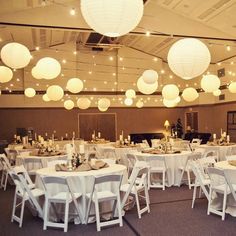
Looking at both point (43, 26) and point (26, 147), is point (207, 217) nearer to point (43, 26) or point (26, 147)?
point (26, 147)

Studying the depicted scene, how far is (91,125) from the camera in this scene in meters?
18.6

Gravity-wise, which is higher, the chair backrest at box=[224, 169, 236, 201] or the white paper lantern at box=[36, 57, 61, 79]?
the white paper lantern at box=[36, 57, 61, 79]

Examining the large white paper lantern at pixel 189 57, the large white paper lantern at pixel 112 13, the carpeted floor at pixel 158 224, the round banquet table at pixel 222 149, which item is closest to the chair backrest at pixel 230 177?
the carpeted floor at pixel 158 224

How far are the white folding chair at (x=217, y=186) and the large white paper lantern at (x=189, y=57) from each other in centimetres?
157

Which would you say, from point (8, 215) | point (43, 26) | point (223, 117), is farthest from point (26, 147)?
point (223, 117)

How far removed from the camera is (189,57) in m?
4.26

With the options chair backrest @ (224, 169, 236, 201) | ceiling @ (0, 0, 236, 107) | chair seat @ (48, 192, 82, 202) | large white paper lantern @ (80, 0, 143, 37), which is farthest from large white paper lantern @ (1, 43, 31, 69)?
ceiling @ (0, 0, 236, 107)

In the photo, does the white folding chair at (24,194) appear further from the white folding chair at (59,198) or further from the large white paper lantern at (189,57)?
the large white paper lantern at (189,57)

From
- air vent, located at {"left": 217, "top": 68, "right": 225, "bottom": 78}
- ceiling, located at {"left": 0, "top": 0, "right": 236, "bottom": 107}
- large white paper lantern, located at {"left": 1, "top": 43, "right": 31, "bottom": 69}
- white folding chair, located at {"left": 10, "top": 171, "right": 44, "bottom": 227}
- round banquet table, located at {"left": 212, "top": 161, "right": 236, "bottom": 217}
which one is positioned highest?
ceiling, located at {"left": 0, "top": 0, "right": 236, "bottom": 107}

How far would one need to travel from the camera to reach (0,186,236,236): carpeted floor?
4449mm

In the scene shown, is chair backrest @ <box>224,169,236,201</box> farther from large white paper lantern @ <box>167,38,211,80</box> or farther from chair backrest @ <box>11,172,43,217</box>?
chair backrest @ <box>11,172,43,217</box>

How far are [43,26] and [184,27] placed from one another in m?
4.81

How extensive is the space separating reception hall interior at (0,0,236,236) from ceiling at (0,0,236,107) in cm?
5

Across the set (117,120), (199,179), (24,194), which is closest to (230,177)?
(199,179)
